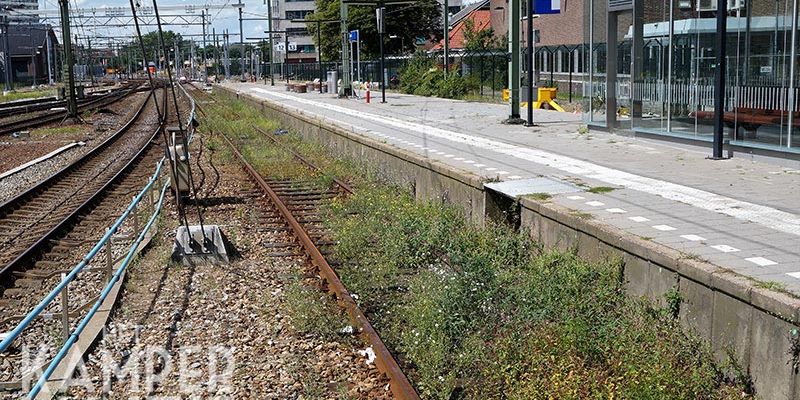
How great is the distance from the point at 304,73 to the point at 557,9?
6944 centimetres

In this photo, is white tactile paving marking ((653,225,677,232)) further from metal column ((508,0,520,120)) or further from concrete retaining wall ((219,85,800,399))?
metal column ((508,0,520,120))

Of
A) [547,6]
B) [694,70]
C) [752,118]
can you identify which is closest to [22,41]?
[547,6]

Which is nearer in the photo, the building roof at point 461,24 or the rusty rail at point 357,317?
the rusty rail at point 357,317

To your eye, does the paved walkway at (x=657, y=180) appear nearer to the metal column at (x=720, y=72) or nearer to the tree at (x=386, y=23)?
the metal column at (x=720, y=72)

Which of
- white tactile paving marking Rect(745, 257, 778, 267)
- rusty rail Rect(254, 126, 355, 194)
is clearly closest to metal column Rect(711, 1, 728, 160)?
rusty rail Rect(254, 126, 355, 194)

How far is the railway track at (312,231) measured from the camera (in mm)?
6723

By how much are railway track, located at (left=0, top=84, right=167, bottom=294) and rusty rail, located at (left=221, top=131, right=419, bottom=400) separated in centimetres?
307

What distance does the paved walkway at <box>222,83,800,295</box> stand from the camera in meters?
7.82

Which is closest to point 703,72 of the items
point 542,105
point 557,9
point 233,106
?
point 557,9

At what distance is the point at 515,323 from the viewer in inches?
289

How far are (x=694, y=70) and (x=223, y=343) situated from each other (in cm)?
1078

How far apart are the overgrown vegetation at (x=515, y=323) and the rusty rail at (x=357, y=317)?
0.16m

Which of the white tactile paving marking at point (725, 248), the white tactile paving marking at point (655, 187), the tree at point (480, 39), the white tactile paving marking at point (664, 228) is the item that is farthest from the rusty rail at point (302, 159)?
the tree at point (480, 39)

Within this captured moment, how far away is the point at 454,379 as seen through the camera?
250 inches
